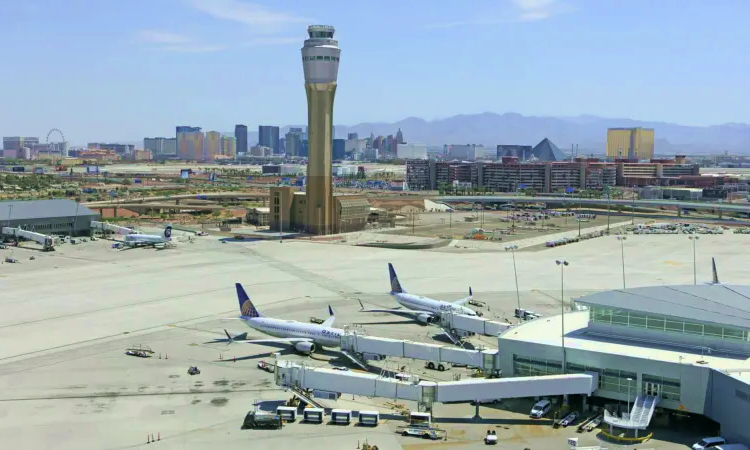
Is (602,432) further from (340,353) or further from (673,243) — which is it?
(673,243)

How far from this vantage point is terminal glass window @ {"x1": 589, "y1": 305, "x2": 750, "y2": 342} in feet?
177

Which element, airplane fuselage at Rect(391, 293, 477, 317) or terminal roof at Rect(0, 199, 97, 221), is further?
terminal roof at Rect(0, 199, 97, 221)

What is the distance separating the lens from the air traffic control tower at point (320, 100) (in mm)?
152875

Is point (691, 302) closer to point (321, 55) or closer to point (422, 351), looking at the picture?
point (422, 351)

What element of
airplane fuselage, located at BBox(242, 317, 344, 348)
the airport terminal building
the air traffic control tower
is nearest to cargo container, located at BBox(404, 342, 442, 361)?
the airport terminal building

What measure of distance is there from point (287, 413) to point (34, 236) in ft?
347

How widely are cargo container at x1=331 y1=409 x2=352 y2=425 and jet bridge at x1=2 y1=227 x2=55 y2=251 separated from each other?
99.4 metres

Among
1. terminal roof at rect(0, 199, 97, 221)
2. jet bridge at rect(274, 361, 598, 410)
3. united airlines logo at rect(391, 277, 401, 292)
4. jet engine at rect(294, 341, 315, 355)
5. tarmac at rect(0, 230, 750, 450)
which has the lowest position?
tarmac at rect(0, 230, 750, 450)

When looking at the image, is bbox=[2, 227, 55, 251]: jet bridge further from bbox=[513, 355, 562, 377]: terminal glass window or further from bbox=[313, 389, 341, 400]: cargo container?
bbox=[513, 355, 562, 377]: terminal glass window

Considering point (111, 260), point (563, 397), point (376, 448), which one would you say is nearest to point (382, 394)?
point (376, 448)

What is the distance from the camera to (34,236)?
468 ft

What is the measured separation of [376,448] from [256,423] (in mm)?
8333

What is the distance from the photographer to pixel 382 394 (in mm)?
53781

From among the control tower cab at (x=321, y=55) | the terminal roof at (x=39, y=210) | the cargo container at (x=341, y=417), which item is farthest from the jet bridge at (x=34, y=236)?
the cargo container at (x=341, y=417)
